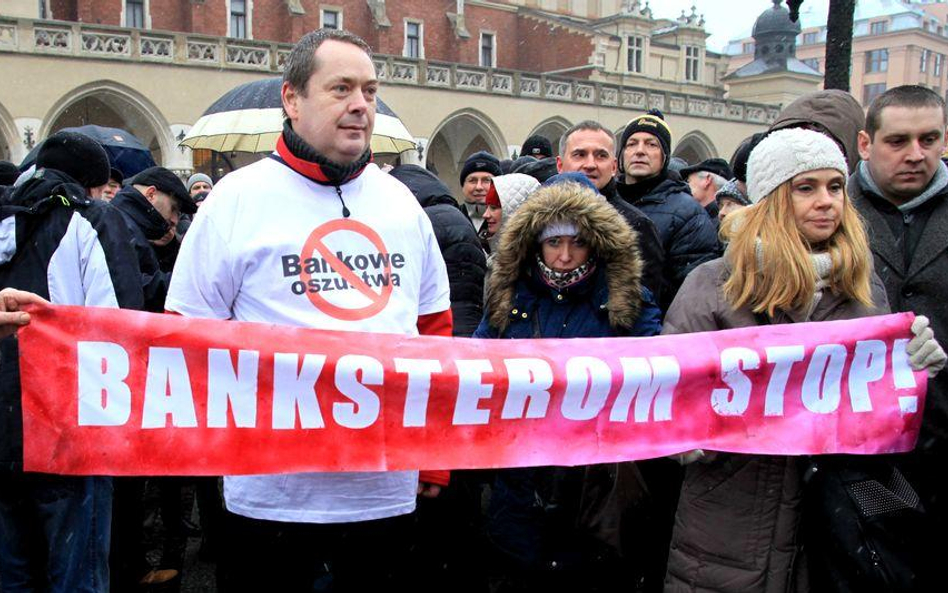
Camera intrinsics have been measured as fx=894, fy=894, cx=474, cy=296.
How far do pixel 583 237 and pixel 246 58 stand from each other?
28.0m

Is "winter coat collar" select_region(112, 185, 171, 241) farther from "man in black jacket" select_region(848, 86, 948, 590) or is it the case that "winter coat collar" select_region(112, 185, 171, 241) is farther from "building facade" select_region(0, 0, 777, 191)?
"building facade" select_region(0, 0, 777, 191)

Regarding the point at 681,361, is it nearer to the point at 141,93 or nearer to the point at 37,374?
the point at 37,374

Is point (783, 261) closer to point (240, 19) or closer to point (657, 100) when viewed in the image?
point (240, 19)

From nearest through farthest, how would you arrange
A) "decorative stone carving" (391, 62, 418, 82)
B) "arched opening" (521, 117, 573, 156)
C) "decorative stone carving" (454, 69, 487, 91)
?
"decorative stone carving" (391, 62, 418, 82) → "decorative stone carving" (454, 69, 487, 91) → "arched opening" (521, 117, 573, 156)

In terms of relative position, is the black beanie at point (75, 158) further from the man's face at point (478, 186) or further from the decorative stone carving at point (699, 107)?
the decorative stone carving at point (699, 107)

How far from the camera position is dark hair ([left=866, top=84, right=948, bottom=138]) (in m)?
3.72

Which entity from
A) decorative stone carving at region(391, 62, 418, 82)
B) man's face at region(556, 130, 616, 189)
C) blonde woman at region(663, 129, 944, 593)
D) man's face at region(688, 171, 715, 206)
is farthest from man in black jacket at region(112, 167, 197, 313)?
decorative stone carving at region(391, 62, 418, 82)

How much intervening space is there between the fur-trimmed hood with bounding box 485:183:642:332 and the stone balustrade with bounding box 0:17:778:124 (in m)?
25.8

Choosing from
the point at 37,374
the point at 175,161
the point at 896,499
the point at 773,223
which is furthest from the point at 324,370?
the point at 175,161

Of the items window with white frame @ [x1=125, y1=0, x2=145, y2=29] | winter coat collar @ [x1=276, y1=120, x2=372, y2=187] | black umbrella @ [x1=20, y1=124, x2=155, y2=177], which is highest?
window with white frame @ [x1=125, y1=0, x2=145, y2=29]

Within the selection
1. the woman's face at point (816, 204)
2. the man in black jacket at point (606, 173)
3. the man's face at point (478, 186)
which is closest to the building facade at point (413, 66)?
the man's face at point (478, 186)

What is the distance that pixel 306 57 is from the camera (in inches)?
112

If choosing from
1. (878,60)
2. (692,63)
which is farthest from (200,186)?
(878,60)

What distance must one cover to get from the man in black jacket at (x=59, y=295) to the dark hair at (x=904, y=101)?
3.19 m
